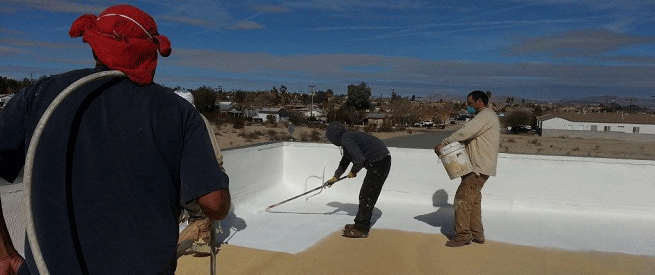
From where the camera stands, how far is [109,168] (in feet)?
4.98

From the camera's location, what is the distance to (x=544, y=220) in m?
6.59

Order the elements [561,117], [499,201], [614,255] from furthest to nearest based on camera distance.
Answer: [561,117] → [499,201] → [614,255]

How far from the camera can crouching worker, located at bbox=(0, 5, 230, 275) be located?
4.95 feet

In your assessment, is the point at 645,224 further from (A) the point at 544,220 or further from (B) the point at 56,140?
(B) the point at 56,140

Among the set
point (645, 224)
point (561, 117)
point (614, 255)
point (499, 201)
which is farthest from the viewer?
point (561, 117)

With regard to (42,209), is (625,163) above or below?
below

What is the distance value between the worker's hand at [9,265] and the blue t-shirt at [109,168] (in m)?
0.15

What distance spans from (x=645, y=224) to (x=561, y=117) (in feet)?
221

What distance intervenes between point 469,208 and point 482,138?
0.71 m

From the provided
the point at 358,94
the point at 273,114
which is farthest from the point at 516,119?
the point at 273,114

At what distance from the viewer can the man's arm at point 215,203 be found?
1.60 meters

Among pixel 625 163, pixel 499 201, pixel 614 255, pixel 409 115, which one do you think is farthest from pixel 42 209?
pixel 409 115

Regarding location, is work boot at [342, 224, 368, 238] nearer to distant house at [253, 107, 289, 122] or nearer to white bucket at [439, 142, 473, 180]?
white bucket at [439, 142, 473, 180]

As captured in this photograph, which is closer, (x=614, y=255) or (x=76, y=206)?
(x=76, y=206)
